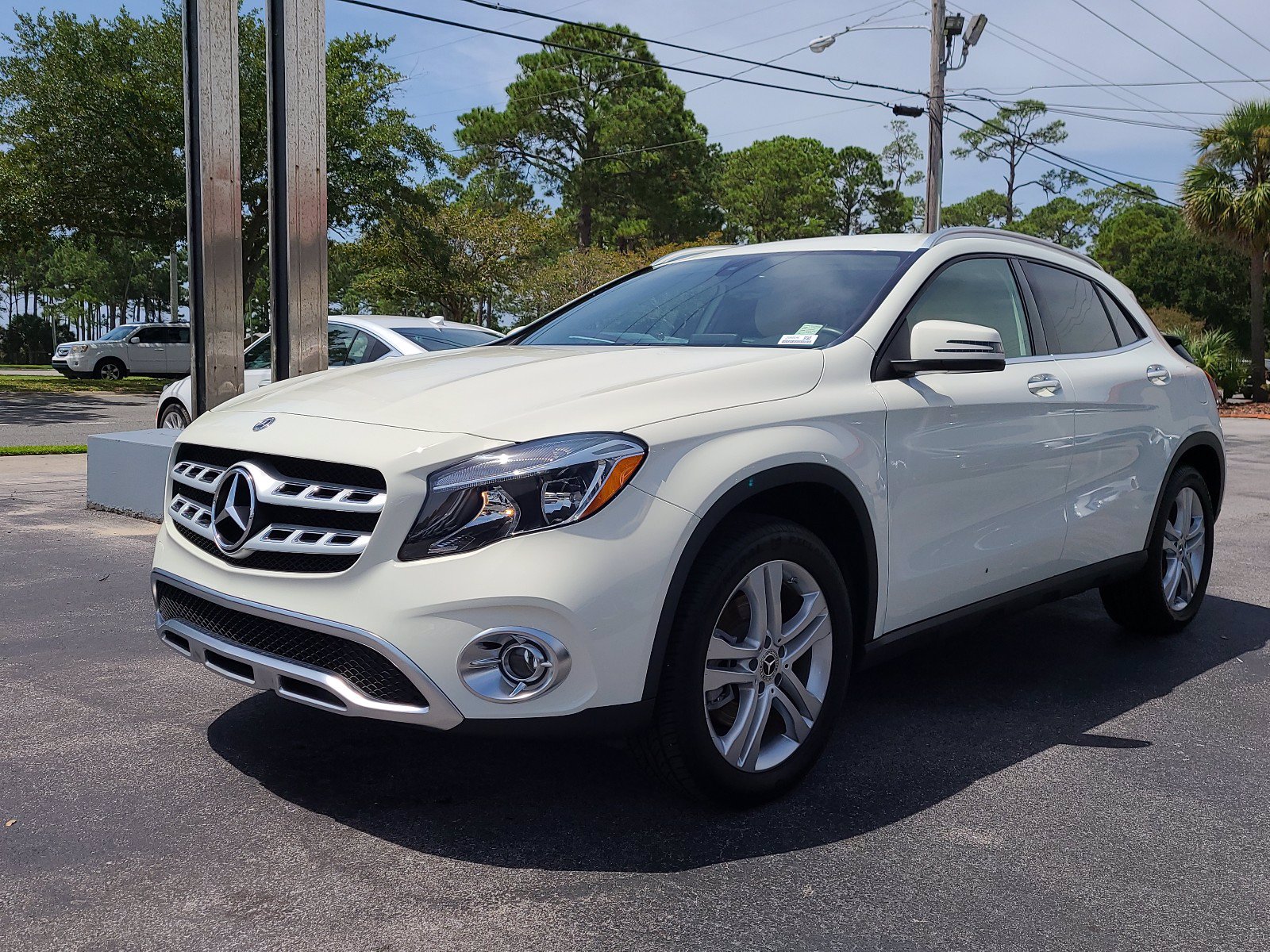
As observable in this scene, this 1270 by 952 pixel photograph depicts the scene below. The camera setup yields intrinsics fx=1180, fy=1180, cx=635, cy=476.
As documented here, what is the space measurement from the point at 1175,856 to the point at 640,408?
6.00ft

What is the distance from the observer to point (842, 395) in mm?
3535

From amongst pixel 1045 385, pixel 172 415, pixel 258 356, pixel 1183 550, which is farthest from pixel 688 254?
pixel 172 415

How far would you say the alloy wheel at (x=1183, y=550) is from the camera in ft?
17.5

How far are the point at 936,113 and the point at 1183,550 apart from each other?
54.7ft

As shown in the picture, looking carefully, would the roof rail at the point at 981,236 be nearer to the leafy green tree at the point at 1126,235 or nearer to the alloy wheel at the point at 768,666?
the alloy wheel at the point at 768,666

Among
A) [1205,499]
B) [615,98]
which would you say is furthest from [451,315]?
[1205,499]

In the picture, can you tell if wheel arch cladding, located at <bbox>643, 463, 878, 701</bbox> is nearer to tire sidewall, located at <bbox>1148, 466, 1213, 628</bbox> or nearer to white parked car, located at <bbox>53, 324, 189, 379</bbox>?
tire sidewall, located at <bbox>1148, 466, 1213, 628</bbox>

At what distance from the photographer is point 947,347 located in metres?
3.67

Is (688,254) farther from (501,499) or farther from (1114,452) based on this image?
(501,499)

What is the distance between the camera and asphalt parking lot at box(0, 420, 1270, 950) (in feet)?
8.77

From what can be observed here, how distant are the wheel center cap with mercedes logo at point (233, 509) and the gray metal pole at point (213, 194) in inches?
216

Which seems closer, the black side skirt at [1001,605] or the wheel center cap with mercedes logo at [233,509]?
the wheel center cap with mercedes logo at [233,509]

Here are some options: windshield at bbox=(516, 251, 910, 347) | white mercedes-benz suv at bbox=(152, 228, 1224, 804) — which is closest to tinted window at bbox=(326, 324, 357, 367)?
windshield at bbox=(516, 251, 910, 347)

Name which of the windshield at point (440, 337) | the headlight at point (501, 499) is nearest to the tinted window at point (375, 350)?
the windshield at point (440, 337)
